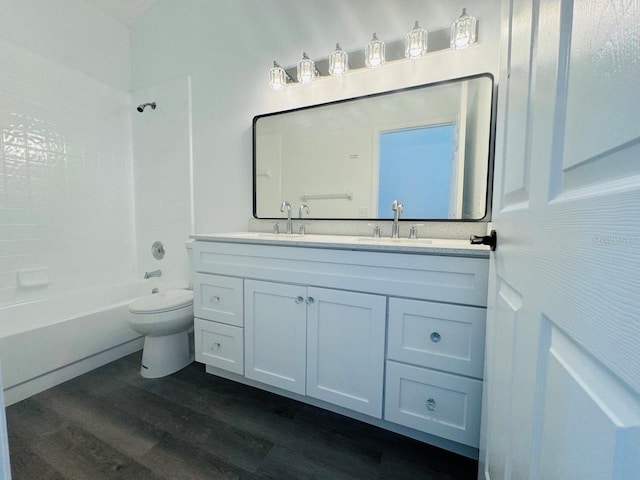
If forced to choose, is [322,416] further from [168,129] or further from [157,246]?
[168,129]

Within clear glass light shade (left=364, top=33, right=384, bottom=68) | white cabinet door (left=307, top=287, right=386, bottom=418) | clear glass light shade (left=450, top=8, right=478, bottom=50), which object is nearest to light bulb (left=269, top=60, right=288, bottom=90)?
clear glass light shade (left=364, top=33, right=384, bottom=68)

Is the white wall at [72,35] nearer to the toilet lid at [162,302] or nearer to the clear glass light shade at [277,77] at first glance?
the clear glass light shade at [277,77]

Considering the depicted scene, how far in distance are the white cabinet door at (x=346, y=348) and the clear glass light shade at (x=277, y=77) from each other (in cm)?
139

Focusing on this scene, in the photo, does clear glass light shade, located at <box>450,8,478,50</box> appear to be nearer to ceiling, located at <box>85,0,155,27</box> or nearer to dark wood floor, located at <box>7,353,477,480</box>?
dark wood floor, located at <box>7,353,477,480</box>

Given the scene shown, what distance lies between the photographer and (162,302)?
68.1 inches

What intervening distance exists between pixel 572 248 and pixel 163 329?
1918mm

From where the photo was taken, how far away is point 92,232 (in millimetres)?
2326

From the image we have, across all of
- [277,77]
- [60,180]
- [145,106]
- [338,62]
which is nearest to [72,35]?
[145,106]

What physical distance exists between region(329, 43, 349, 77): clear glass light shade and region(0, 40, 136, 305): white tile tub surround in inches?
80.6

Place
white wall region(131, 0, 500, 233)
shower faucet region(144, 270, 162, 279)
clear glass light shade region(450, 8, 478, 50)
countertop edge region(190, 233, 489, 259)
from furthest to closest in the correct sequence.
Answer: shower faucet region(144, 270, 162, 279)
white wall region(131, 0, 500, 233)
clear glass light shade region(450, 8, 478, 50)
countertop edge region(190, 233, 489, 259)

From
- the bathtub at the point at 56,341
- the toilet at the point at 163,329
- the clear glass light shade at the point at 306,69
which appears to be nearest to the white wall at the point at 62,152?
the bathtub at the point at 56,341

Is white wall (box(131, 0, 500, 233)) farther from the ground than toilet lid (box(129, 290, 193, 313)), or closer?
farther from the ground

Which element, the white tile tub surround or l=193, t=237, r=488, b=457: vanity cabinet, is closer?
l=193, t=237, r=488, b=457: vanity cabinet

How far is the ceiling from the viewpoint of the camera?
2.24m
